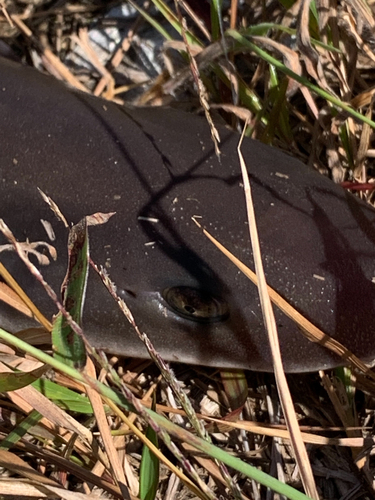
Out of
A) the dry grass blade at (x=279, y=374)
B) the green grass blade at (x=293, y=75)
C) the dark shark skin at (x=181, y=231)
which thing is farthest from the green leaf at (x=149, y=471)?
the green grass blade at (x=293, y=75)

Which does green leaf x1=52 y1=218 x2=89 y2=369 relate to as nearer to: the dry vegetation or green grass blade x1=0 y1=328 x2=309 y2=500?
green grass blade x1=0 y1=328 x2=309 y2=500

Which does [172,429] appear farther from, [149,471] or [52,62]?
[52,62]

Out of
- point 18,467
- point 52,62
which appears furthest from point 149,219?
point 52,62

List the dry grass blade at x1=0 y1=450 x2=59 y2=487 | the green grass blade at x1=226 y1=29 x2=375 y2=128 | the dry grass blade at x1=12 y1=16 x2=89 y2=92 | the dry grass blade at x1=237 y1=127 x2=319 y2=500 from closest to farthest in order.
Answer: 1. the dry grass blade at x1=237 y1=127 x2=319 y2=500
2. the dry grass blade at x1=0 y1=450 x2=59 y2=487
3. the green grass blade at x1=226 y1=29 x2=375 y2=128
4. the dry grass blade at x1=12 y1=16 x2=89 y2=92

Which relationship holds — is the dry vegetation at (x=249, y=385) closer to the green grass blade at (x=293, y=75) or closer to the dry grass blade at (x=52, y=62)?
the green grass blade at (x=293, y=75)

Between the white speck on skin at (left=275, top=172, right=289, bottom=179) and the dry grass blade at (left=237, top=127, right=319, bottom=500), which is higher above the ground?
the white speck on skin at (left=275, top=172, right=289, bottom=179)

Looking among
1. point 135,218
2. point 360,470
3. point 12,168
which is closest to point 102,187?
point 135,218

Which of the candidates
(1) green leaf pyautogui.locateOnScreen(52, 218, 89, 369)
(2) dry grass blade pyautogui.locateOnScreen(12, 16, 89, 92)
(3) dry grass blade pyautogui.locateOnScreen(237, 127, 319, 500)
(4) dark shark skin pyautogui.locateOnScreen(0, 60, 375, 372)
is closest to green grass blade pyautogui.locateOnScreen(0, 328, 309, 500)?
(1) green leaf pyautogui.locateOnScreen(52, 218, 89, 369)

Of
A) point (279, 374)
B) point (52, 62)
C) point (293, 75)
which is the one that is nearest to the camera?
point (279, 374)
